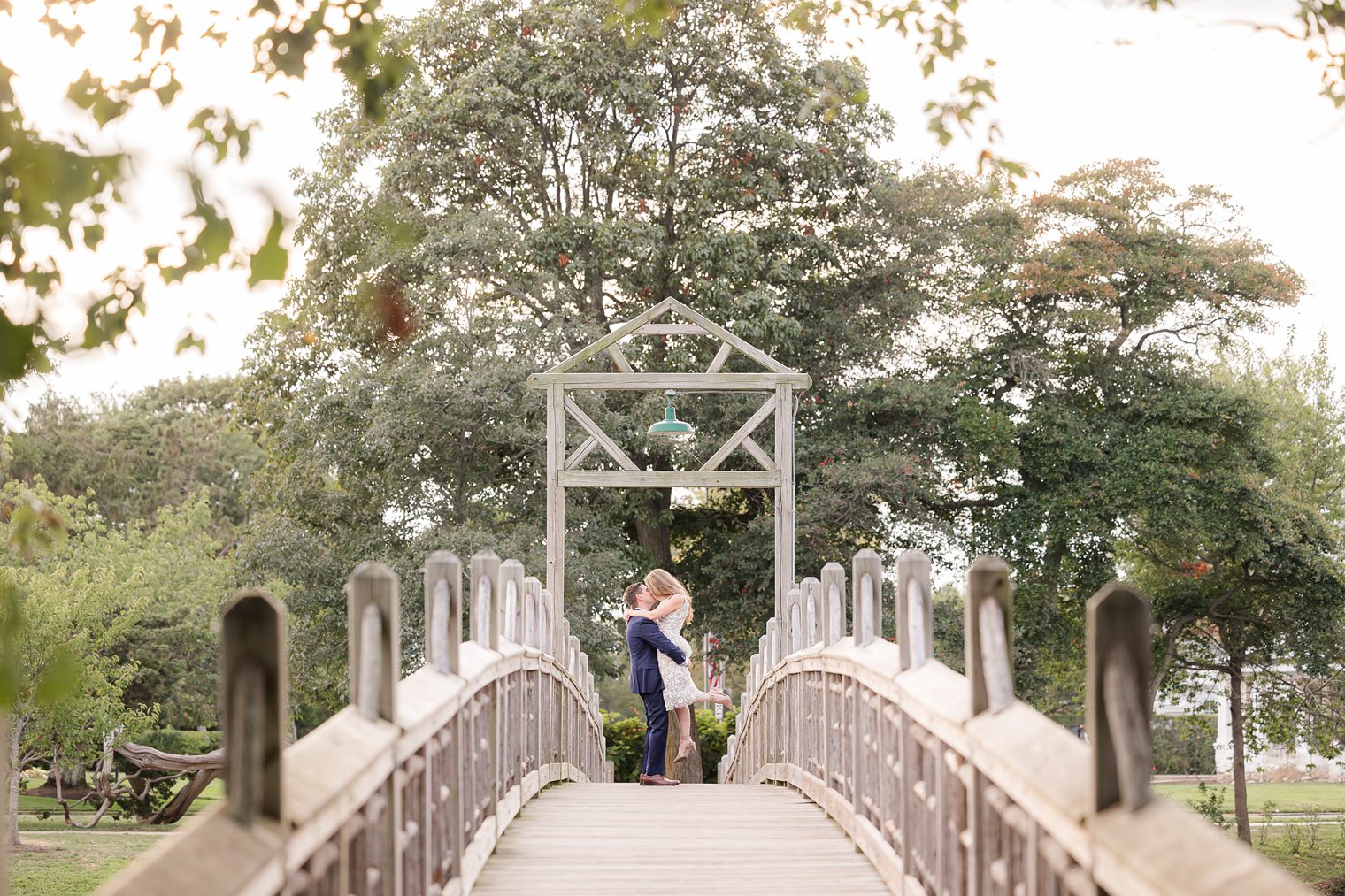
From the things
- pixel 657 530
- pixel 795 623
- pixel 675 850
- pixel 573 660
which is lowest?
pixel 675 850

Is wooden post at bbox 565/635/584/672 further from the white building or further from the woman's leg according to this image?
the white building

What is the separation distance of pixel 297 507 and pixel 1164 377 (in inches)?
532

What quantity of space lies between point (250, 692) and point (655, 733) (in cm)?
832

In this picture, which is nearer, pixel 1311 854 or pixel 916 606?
pixel 916 606

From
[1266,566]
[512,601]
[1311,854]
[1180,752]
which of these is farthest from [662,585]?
[1180,752]

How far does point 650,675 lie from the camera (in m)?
10.1

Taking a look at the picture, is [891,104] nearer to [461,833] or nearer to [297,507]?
[297,507]

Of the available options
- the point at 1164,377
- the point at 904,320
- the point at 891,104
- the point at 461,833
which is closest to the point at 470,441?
the point at 904,320

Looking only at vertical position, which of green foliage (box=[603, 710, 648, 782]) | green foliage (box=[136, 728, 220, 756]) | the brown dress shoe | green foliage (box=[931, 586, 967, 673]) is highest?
green foliage (box=[931, 586, 967, 673])

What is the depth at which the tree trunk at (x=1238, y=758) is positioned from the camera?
68.1ft

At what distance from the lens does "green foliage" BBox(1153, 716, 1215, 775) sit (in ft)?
103

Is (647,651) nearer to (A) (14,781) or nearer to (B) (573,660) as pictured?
(B) (573,660)

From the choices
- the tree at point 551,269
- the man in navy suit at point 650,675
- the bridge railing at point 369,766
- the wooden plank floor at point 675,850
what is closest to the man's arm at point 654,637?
the man in navy suit at point 650,675

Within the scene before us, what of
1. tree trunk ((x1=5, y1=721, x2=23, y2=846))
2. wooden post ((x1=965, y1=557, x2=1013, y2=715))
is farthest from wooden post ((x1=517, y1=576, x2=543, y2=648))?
tree trunk ((x1=5, y1=721, x2=23, y2=846))
